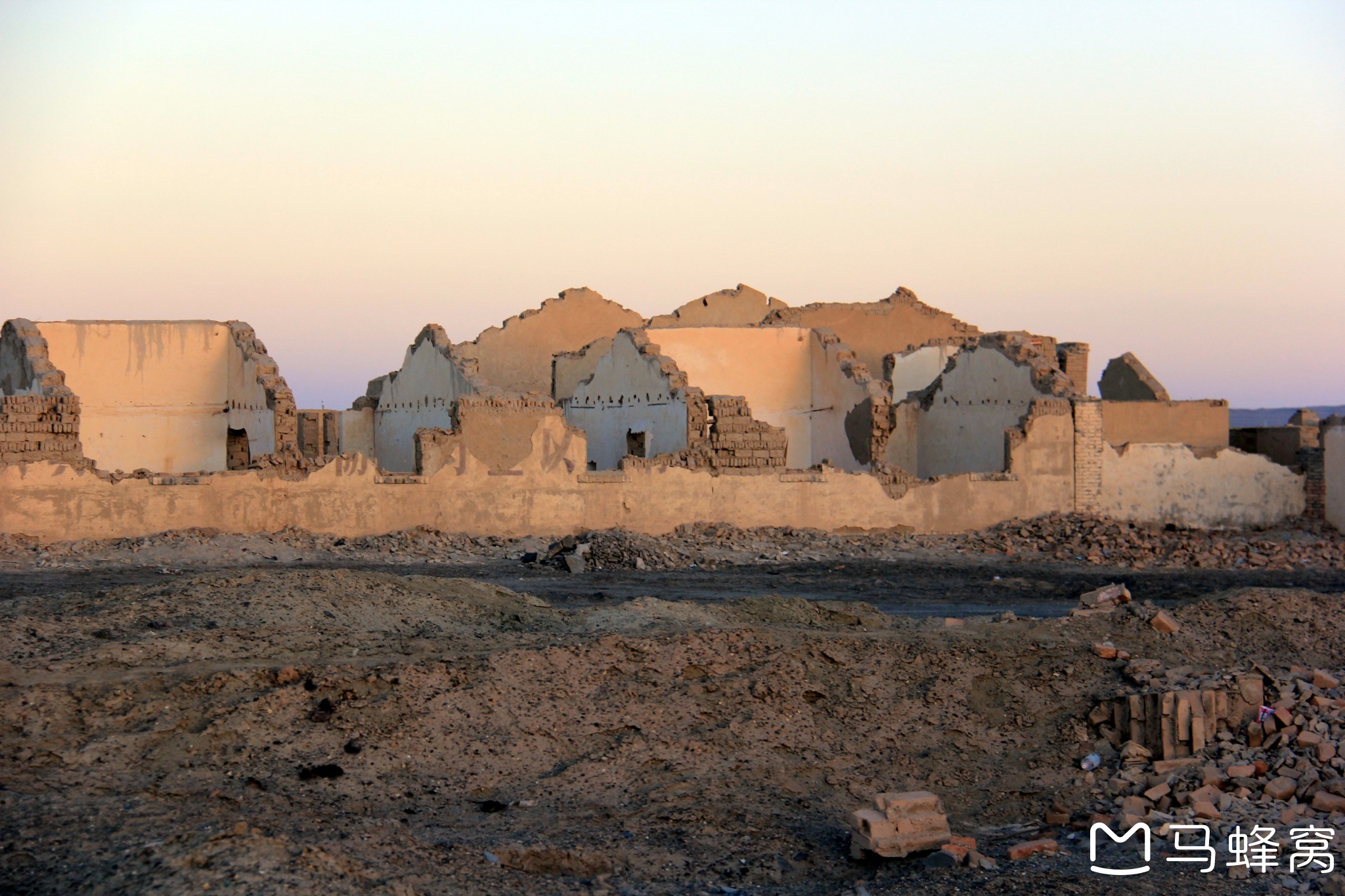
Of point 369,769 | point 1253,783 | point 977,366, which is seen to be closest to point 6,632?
point 369,769

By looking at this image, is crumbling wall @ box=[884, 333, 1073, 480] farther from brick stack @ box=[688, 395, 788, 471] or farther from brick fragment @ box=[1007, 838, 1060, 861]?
brick fragment @ box=[1007, 838, 1060, 861]

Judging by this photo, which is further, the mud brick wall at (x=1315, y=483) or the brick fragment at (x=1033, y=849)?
the mud brick wall at (x=1315, y=483)

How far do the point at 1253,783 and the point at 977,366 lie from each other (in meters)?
14.5

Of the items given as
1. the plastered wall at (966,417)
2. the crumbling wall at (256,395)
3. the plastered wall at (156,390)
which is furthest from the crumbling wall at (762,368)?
Result: the plastered wall at (156,390)

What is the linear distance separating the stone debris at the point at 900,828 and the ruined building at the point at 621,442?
10412 millimetres

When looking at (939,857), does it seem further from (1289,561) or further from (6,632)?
(1289,561)

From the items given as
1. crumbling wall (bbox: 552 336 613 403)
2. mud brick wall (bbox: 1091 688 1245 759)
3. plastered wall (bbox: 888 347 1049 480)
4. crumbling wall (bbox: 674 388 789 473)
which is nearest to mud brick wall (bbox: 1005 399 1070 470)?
plastered wall (bbox: 888 347 1049 480)

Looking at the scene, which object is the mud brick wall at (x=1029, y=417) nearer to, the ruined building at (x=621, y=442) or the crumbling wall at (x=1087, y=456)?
the ruined building at (x=621, y=442)

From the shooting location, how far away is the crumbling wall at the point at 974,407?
20.3m

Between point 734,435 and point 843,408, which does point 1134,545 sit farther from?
point 843,408

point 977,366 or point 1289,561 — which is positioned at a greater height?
point 977,366

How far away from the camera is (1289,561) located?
Answer: 682 inches

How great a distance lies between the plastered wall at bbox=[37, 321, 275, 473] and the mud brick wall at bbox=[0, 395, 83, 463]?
13.8ft

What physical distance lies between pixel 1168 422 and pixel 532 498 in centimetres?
1226
